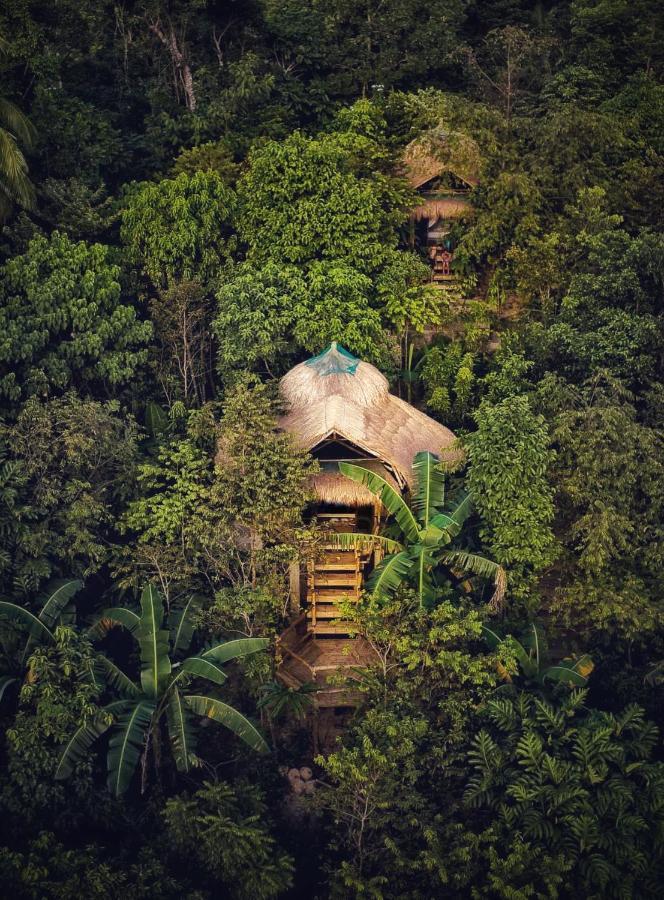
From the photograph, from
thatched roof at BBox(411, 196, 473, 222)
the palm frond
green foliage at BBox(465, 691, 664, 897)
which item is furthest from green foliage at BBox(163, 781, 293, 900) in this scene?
thatched roof at BBox(411, 196, 473, 222)

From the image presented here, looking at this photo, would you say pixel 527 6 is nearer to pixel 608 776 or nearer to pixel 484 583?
pixel 484 583

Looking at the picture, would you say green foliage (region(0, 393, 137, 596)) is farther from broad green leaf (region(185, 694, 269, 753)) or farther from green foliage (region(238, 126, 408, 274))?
green foliage (region(238, 126, 408, 274))

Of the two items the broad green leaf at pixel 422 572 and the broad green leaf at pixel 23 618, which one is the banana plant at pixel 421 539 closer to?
the broad green leaf at pixel 422 572

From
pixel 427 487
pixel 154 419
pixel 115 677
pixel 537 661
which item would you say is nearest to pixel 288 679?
pixel 115 677

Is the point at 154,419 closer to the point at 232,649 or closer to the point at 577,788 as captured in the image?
the point at 232,649

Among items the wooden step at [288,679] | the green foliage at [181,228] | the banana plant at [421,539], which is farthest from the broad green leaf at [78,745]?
the green foliage at [181,228]

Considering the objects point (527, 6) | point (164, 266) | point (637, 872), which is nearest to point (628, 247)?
point (164, 266)
